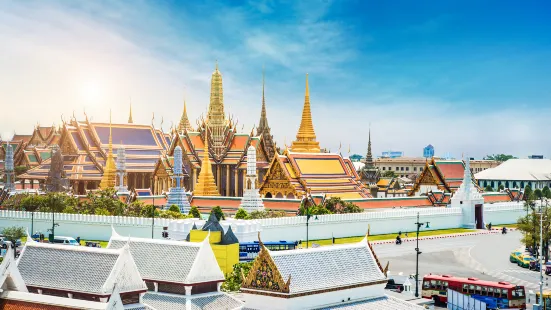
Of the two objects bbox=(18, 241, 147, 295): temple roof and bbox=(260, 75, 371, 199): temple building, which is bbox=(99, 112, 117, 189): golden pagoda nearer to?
bbox=(260, 75, 371, 199): temple building

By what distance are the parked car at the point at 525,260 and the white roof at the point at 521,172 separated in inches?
3218

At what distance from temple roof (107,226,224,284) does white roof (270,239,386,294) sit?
292cm

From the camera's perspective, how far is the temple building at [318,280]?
20219mm

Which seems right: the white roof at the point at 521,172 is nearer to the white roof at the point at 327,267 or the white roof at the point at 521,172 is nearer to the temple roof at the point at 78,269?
the white roof at the point at 327,267

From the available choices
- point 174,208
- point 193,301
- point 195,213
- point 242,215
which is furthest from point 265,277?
point 174,208

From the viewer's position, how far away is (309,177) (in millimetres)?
61906

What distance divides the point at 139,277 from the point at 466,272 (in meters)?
21.3

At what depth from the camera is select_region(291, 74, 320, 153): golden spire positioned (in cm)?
7238

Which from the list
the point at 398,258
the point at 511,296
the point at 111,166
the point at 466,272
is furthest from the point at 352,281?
the point at 111,166

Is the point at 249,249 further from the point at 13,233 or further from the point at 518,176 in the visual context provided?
the point at 518,176

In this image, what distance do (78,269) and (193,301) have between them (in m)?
3.17

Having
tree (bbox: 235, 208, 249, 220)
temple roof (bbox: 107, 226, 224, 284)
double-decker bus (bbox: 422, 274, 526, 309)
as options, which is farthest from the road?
temple roof (bbox: 107, 226, 224, 284)

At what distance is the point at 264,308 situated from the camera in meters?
20.4

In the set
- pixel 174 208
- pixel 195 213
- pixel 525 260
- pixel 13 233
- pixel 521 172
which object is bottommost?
pixel 525 260
